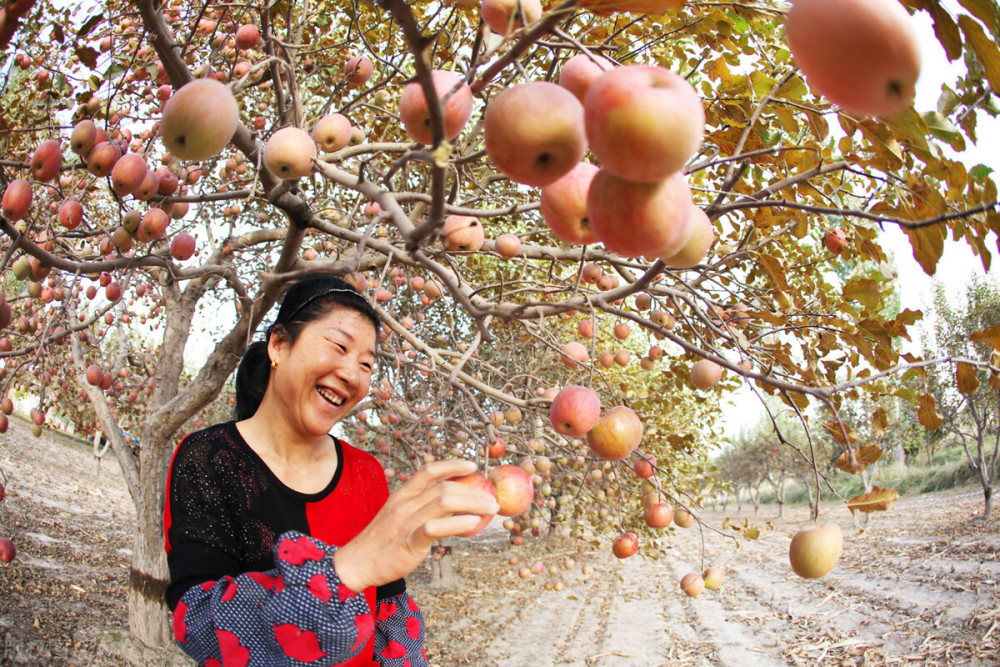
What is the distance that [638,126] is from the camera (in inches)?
30.8

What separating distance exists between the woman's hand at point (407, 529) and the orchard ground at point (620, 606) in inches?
174

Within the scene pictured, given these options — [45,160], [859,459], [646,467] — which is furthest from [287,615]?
[45,160]

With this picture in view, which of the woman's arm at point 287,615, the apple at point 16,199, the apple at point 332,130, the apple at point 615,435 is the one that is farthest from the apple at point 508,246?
the apple at point 16,199

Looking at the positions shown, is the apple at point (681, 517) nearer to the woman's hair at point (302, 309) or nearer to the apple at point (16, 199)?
the woman's hair at point (302, 309)

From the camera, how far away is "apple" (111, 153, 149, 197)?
1.92 meters

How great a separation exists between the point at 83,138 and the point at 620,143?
2.06m

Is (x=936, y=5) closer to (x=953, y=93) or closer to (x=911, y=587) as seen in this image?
(x=953, y=93)

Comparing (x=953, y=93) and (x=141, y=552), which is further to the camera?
(x=141, y=552)

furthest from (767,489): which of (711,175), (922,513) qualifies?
(711,175)

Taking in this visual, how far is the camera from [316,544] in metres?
1.29

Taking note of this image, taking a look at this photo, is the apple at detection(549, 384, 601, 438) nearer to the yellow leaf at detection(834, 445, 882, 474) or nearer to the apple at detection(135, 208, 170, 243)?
the yellow leaf at detection(834, 445, 882, 474)

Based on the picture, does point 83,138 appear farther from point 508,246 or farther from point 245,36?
point 508,246

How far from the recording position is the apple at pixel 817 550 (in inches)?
57.1

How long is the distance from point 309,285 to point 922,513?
19.1 meters
